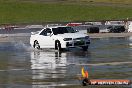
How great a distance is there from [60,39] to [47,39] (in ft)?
5.43

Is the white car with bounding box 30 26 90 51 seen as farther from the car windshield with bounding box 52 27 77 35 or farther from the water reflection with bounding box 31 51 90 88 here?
the water reflection with bounding box 31 51 90 88

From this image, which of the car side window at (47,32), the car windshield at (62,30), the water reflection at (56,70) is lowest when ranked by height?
the water reflection at (56,70)

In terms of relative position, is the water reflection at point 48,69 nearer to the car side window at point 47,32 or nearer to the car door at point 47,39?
the car door at point 47,39

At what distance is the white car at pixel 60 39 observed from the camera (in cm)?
3117

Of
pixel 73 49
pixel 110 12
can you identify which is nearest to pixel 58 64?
pixel 73 49

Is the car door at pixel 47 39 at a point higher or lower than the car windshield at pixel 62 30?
lower

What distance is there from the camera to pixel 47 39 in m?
33.1

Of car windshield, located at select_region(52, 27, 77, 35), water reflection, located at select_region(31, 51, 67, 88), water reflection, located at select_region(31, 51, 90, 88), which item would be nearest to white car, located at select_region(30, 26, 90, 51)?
car windshield, located at select_region(52, 27, 77, 35)

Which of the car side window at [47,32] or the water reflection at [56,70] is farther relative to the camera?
the car side window at [47,32]

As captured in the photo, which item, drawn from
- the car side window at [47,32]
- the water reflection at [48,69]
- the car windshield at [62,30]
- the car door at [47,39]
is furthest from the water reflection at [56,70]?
the car side window at [47,32]

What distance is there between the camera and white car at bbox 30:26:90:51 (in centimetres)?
3117

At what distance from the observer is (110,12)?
258 feet

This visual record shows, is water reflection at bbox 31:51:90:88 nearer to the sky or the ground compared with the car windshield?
→ nearer to the ground

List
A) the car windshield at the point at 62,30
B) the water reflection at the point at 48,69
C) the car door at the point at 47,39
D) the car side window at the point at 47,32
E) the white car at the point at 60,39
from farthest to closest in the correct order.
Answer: the car side window at the point at 47,32 → the car door at the point at 47,39 → the car windshield at the point at 62,30 → the white car at the point at 60,39 → the water reflection at the point at 48,69
